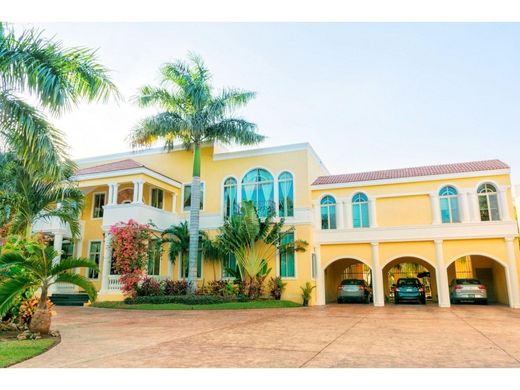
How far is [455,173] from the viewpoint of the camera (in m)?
18.0

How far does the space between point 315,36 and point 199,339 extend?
6.14m

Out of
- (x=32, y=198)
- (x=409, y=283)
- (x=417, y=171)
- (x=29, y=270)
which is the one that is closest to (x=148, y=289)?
(x=32, y=198)

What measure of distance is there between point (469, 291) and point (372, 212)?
5629mm

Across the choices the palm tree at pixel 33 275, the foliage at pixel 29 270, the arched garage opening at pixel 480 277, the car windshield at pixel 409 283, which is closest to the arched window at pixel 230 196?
the car windshield at pixel 409 283

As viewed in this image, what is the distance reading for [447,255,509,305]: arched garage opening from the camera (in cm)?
1811

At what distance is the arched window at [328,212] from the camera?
1984cm

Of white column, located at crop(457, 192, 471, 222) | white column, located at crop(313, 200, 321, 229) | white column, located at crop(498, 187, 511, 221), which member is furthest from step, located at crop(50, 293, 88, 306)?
white column, located at crop(498, 187, 511, 221)

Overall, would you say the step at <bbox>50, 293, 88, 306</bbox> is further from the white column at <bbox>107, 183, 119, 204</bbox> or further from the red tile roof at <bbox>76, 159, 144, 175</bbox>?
the red tile roof at <bbox>76, 159, 144, 175</bbox>

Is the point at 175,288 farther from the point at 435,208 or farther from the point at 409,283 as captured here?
the point at 435,208

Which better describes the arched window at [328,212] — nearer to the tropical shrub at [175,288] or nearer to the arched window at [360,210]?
the arched window at [360,210]

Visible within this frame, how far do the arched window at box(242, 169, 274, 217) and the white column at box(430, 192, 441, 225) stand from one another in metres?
7.65

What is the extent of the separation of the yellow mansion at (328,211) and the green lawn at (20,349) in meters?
11.5

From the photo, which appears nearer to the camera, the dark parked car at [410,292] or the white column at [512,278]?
the white column at [512,278]

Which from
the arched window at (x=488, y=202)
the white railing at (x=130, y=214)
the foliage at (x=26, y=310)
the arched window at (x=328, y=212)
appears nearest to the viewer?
the foliage at (x=26, y=310)
